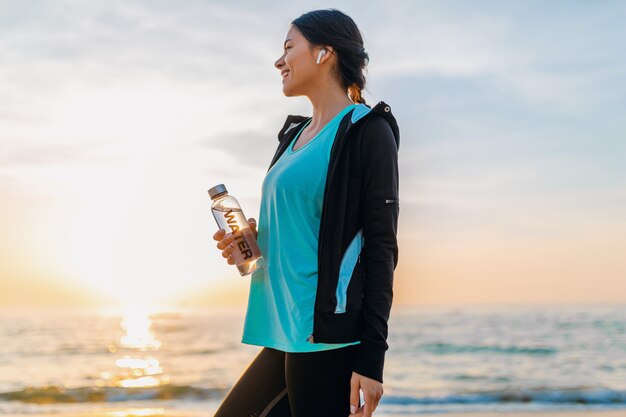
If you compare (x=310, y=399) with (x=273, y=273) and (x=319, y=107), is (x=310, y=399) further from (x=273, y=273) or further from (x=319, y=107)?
(x=319, y=107)

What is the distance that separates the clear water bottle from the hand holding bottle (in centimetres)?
2

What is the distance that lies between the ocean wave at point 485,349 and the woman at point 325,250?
1484 cm

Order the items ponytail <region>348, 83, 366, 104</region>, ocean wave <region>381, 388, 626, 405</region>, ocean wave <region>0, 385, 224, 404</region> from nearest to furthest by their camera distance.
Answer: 1. ponytail <region>348, 83, 366, 104</region>
2. ocean wave <region>381, 388, 626, 405</region>
3. ocean wave <region>0, 385, 224, 404</region>

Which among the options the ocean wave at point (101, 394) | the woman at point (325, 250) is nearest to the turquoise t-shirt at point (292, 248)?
the woman at point (325, 250)

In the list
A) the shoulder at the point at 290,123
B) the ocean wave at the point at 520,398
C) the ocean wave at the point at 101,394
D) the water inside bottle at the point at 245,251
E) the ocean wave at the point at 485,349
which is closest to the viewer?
the water inside bottle at the point at 245,251

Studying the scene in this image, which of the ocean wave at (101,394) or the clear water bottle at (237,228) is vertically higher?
the ocean wave at (101,394)

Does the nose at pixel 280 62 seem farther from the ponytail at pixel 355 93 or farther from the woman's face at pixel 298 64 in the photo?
the ponytail at pixel 355 93

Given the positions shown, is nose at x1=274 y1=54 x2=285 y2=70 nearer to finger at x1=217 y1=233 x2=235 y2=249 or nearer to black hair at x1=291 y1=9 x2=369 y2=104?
black hair at x1=291 y1=9 x2=369 y2=104

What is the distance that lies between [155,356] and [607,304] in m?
18.7

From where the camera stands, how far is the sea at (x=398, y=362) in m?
9.10

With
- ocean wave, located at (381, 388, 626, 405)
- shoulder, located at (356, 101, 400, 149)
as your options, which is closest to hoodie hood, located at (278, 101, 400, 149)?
shoulder, located at (356, 101, 400, 149)

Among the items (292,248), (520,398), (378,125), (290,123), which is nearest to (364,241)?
(292,248)

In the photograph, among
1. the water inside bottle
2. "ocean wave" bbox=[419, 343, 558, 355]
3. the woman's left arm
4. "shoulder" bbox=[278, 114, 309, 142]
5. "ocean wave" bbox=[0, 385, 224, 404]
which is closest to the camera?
the woman's left arm

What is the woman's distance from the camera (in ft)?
6.26
